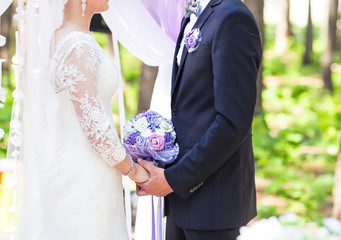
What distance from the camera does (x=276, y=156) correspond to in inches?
332

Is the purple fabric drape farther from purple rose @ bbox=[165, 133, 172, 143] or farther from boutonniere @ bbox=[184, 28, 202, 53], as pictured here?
purple rose @ bbox=[165, 133, 172, 143]

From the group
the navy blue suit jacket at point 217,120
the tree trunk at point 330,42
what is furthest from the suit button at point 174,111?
the tree trunk at point 330,42

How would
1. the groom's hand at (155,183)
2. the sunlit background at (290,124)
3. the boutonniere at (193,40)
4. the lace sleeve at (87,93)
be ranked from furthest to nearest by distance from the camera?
the sunlit background at (290,124) → the groom's hand at (155,183) → the boutonniere at (193,40) → the lace sleeve at (87,93)

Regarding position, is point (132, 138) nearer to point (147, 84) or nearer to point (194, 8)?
point (194, 8)

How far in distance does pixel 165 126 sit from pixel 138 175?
0.97ft

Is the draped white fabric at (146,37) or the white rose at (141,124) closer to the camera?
the white rose at (141,124)

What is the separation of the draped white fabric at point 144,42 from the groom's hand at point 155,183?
80cm

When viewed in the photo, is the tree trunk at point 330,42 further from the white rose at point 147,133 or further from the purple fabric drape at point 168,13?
the white rose at point 147,133

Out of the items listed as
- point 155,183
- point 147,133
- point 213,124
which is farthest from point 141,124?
point 213,124

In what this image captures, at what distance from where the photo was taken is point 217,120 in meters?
2.24

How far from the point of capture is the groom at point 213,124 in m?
2.21

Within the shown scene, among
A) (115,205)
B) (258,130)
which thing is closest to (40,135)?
(115,205)

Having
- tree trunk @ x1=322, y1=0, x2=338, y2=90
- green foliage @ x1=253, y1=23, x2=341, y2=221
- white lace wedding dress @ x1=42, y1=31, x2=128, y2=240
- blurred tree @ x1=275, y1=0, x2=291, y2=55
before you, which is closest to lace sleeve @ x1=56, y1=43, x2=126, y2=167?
white lace wedding dress @ x1=42, y1=31, x2=128, y2=240

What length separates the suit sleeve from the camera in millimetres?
2191
